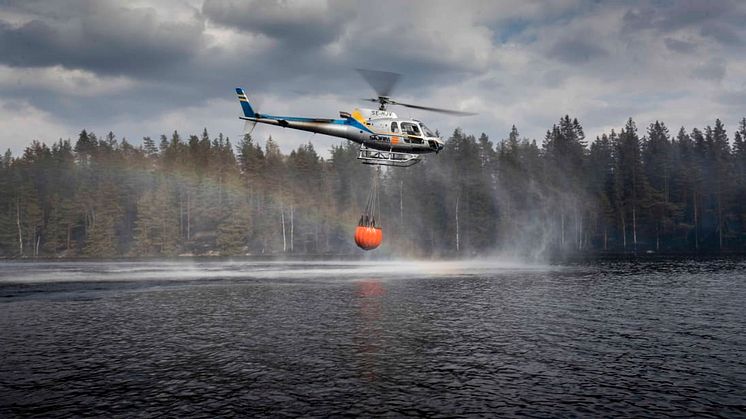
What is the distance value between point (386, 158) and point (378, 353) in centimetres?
2338

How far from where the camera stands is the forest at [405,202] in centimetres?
12256

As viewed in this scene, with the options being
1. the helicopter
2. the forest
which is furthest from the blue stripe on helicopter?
the forest

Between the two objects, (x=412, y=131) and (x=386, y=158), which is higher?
(x=412, y=131)

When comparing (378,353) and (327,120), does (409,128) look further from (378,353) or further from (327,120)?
(378,353)

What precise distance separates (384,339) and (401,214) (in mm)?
101726

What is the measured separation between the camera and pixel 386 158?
45156 millimetres

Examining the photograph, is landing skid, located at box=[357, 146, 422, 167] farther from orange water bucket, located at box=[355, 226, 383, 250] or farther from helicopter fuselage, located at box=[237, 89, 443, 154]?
orange water bucket, located at box=[355, 226, 383, 250]

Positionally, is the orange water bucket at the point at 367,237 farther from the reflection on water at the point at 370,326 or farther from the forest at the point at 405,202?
the forest at the point at 405,202

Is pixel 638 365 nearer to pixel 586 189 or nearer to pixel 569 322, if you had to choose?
pixel 569 322

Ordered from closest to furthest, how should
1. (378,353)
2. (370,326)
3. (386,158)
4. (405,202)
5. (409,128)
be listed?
1. (378,353)
2. (370,326)
3. (386,158)
4. (409,128)
5. (405,202)

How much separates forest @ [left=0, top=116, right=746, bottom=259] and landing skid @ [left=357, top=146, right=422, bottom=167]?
73.9 meters

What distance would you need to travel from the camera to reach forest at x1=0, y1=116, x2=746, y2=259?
12256 cm

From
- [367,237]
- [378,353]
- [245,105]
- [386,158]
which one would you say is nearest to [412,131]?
[386,158]

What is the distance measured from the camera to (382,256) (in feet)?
401
